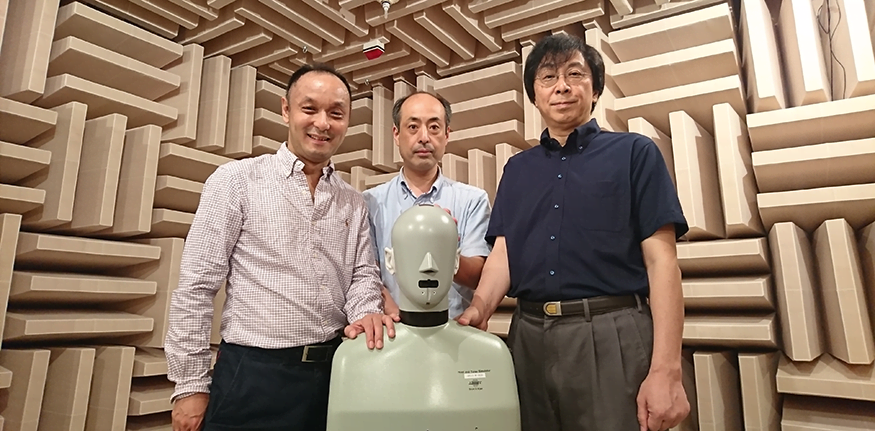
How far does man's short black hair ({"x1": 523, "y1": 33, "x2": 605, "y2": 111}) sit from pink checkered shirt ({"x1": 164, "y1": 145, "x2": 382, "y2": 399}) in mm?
734

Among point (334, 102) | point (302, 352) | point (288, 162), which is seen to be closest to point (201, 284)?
point (302, 352)

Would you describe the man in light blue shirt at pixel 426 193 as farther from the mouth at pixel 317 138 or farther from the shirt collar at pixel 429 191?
the mouth at pixel 317 138

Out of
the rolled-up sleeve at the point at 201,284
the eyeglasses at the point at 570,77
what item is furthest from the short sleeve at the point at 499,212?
the rolled-up sleeve at the point at 201,284

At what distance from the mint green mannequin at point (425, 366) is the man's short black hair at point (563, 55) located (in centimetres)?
65

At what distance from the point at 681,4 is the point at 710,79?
0.41 metres

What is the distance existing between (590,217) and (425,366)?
1.96ft

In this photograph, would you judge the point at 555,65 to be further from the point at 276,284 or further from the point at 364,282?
the point at 276,284

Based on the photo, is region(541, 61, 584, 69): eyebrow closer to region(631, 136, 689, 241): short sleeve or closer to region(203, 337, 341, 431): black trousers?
region(631, 136, 689, 241): short sleeve

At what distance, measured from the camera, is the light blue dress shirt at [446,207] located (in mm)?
1809

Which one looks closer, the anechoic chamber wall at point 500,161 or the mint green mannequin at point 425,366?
the mint green mannequin at point 425,366

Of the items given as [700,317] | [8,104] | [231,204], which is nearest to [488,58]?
[700,317]

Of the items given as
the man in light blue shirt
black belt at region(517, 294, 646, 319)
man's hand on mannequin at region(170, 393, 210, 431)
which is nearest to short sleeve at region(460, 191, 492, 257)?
the man in light blue shirt

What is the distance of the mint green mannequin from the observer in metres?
1.07

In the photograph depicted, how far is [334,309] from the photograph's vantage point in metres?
1.49
